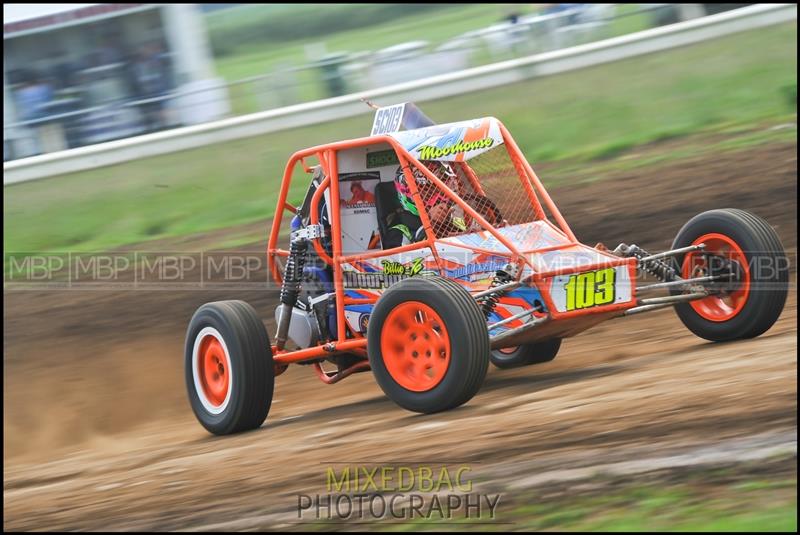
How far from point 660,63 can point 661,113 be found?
0.93 meters

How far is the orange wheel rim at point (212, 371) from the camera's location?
748 cm

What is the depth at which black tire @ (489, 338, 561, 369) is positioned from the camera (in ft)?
26.5

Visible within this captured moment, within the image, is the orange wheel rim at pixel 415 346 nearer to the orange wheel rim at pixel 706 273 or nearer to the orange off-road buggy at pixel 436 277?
the orange off-road buggy at pixel 436 277

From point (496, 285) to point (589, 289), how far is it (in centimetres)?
54

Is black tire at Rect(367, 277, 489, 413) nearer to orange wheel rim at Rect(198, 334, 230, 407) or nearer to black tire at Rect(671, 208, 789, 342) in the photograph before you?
orange wheel rim at Rect(198, 334, 230, 407)

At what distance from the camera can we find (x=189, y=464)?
6359 millimetres

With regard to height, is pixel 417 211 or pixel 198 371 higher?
pixel 417 211

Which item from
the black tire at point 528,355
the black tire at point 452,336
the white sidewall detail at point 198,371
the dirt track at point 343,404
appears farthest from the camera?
the black tire at point 528,355

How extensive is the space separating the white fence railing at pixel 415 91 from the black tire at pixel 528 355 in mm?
7691

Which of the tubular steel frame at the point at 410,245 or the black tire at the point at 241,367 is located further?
the black tire at the point at 241,367

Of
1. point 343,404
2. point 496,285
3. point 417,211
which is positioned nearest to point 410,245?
point 417,211

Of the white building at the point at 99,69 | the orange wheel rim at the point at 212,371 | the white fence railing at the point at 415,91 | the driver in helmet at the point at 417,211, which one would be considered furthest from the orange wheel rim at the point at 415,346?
the white building at the point at 99,69

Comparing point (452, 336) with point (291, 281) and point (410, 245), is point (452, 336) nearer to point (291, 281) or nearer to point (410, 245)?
point (410, 245)

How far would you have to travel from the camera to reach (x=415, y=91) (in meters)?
15.4
